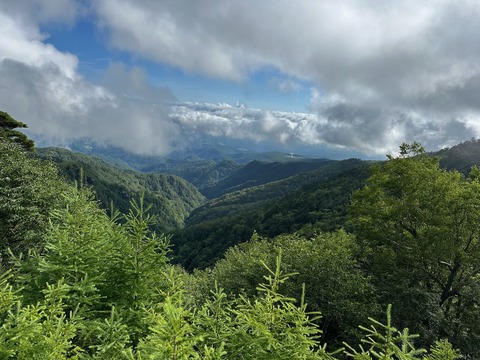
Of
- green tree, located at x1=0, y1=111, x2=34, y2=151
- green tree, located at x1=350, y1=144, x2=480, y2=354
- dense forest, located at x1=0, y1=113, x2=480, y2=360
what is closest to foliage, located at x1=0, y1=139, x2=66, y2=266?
dense forest, located at x1=0, y1=113, x2=480, y2=360

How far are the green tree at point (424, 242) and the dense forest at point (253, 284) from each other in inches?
3.9

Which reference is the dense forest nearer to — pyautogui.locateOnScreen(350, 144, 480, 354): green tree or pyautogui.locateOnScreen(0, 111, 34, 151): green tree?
pyautogui.locateOnScreen(350, 144, 480, 354): green tree

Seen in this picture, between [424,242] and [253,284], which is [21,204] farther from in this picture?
[424,242]

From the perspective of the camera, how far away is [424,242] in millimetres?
21719

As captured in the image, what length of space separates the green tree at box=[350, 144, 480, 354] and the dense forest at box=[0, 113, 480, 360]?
99 millimetres

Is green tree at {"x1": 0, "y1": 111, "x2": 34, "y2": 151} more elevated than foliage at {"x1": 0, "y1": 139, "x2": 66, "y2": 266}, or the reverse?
green tree at {"x1": 0, "y1": 111, "x2": 34, "y2": 151}

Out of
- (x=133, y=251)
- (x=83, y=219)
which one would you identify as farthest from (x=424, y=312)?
(x=83, y=219)

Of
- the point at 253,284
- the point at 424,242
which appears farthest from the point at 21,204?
the point at 424,242

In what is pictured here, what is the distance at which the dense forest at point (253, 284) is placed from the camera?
619 centimetres

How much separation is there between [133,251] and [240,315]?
460cm

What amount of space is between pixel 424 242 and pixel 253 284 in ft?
46.5

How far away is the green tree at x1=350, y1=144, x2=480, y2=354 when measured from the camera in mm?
20375

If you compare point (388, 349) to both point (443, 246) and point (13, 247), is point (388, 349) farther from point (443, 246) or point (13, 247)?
point (13, 247)

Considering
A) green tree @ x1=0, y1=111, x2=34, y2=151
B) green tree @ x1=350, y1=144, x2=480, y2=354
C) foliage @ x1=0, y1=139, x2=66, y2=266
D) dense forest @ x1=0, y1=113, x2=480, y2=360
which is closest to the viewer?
dense forest @ x1=0, y1=113, x2=480, y2=360
